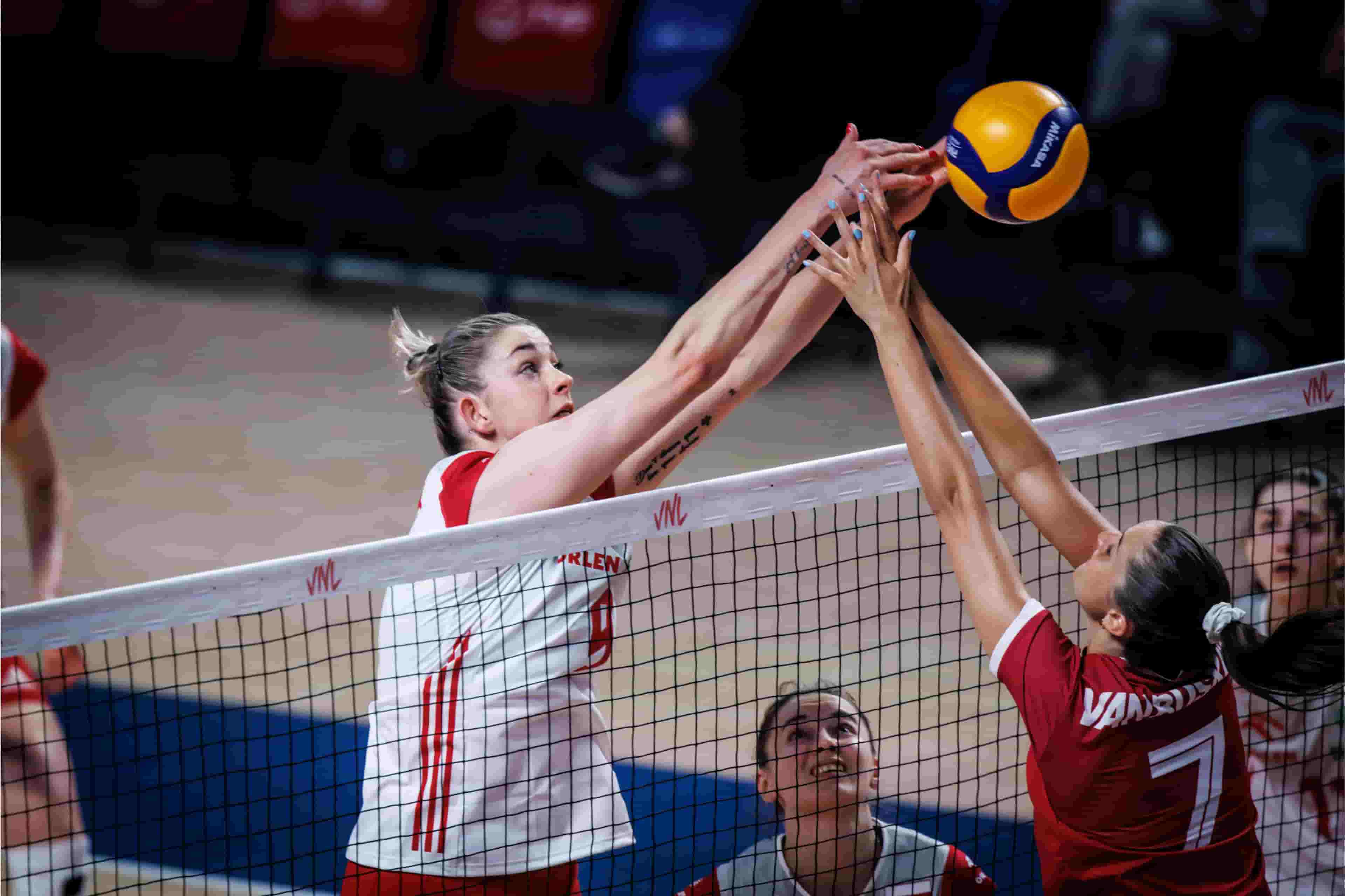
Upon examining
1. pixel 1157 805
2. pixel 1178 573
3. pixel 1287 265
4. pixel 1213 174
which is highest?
pixel 1213 174

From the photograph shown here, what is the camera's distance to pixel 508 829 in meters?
3.49

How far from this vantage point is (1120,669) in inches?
117

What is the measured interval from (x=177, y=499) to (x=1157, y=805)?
7.51 meters

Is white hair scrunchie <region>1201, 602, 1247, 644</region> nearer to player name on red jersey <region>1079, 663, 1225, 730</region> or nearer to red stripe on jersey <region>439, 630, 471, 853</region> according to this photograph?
player name on red jersey <region>1079, 663, 1225, 730</region>

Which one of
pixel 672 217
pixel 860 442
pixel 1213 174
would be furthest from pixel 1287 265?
pixel 672 217

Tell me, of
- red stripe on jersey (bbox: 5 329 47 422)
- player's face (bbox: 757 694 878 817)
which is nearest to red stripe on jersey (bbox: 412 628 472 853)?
player's face (bbox: 757 694 878 817)

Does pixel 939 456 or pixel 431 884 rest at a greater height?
pixel 939 456

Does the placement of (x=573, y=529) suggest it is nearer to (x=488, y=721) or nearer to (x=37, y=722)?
(x=488, y=721)

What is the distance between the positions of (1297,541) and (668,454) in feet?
7.18

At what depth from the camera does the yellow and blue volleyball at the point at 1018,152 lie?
360 cm

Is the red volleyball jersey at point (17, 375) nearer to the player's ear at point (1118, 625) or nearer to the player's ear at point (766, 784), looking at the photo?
the player's ear at point (766, 784)

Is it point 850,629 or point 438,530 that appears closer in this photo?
point 438,530

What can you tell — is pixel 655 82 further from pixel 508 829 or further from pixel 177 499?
Result: pixel 508 829

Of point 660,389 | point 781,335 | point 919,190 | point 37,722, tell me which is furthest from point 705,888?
point 37,722
